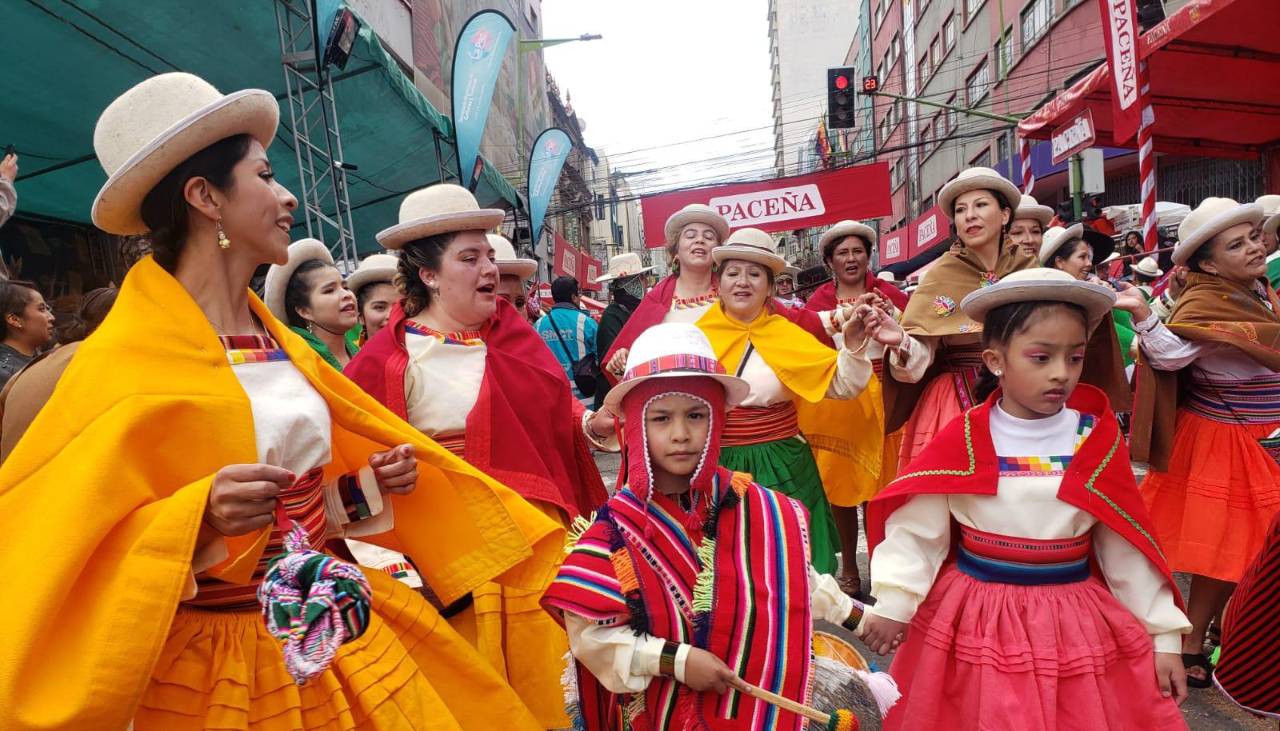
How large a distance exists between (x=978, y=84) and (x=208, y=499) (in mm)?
28751

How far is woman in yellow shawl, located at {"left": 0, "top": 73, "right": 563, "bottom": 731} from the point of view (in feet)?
4.94

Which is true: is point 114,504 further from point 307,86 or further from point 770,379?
point 307,86

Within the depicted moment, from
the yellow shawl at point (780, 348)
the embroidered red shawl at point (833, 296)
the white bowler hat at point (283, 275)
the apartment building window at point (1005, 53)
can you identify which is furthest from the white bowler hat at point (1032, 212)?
the apartment building window at point (1005, 53)

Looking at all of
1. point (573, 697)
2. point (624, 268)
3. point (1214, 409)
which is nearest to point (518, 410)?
point (573, 697)

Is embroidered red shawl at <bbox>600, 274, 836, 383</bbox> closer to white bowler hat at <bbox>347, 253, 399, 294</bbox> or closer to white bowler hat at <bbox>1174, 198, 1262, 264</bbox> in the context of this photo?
white bowler hat at <bbox>347, 253, 399, 294</bbox>

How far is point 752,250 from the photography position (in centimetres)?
423

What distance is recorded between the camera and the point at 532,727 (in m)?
2.24

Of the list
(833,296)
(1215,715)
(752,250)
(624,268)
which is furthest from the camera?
(624,268)

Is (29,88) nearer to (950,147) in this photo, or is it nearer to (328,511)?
(328,511)

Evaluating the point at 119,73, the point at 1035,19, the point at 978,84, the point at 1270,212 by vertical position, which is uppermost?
the point at 1035,19

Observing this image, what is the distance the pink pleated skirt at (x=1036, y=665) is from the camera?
2314 millimetres

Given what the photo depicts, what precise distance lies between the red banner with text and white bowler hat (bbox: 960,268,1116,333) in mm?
11818

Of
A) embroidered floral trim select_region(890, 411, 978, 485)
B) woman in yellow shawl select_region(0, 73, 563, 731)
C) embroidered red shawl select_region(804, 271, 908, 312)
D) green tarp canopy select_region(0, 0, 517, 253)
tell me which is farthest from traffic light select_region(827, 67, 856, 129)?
woman in yellow shawl select_region(0, 73, 563, 731)

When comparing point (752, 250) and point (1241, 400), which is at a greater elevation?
point (752, 250)
